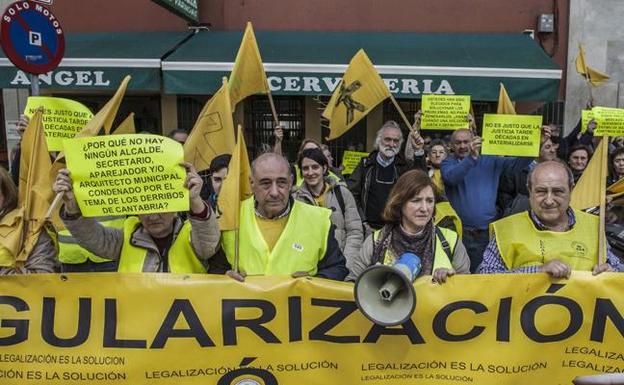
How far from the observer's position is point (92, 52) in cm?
853

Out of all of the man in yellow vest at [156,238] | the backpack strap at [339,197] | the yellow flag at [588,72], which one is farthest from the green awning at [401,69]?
the man in yellow vest at [156,238]

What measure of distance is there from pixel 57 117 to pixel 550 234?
318 centimetres

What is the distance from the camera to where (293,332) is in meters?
2.78

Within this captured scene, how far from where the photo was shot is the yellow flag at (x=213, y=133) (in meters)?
3.40

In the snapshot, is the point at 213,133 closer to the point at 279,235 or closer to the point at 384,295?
the point at 279,235

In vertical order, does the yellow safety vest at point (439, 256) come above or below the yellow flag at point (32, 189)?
below

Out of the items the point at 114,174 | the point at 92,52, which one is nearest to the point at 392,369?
the point at 114,174

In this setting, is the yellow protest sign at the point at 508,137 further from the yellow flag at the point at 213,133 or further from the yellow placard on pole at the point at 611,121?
the yellow placard on pole at the point at 611,121

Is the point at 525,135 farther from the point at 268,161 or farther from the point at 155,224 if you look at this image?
the point at 155,224

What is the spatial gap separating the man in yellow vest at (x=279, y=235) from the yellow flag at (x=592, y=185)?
161cm

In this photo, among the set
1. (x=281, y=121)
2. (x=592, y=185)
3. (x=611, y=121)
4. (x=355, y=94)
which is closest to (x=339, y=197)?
(x=355, y=94)

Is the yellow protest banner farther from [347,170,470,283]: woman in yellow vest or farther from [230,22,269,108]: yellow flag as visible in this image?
[230,22,269,108]: yellow flag

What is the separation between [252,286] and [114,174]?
34.7 inches

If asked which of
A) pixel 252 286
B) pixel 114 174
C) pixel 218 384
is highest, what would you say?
pixel 114 174
